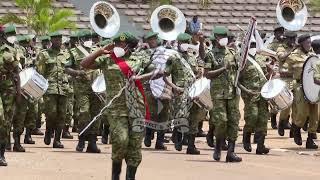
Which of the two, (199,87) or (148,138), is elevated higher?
(199,87)

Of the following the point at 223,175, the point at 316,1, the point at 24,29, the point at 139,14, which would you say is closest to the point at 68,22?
the point at 24,29

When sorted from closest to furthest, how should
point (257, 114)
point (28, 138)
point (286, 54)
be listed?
1. point (257, 114)
2. point (28, 138)
3. point (286, 54)

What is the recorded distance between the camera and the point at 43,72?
16172mm

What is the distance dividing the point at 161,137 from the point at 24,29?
54.5ft

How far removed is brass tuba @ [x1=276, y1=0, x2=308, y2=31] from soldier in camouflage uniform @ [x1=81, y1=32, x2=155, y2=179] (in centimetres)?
632

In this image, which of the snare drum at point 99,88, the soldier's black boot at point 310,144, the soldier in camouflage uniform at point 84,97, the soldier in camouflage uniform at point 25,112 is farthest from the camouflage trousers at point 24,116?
the soldier's black boot at point 310,144

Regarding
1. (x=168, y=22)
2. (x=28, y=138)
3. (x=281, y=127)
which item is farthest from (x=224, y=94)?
(x=281, y=127)

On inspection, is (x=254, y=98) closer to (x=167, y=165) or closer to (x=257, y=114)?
(x=257, y=114)

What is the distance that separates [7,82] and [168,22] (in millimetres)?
3479

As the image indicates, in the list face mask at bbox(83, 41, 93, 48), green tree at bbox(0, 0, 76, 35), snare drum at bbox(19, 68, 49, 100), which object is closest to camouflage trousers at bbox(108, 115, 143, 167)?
snare drum at bbox(19, 68, 49, 100)

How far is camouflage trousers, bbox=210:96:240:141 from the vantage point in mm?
13844

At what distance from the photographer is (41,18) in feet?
98.8

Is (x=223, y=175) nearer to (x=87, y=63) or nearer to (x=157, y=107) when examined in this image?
(x=87, y=63)

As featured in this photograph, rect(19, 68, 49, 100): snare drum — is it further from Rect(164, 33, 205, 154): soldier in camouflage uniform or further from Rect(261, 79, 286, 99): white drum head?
Rect(261, 79, 286, 99): white drum head
